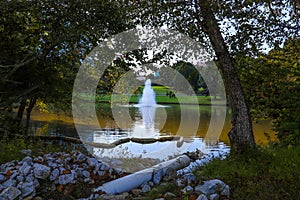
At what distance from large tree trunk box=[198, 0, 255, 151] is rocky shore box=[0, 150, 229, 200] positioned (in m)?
1.48

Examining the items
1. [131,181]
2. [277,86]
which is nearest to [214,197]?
[131,181]

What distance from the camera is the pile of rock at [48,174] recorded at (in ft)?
16.9

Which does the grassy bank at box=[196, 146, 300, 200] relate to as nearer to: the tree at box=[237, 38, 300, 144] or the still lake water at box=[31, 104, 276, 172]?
the tree at box=[237, 38, 300, 144]

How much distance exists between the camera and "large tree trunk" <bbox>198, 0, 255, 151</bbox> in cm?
612

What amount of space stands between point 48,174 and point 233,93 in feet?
15.1

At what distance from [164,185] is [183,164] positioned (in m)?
2.32

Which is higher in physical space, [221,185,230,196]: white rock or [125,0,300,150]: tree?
[125,0,300,150]: tree

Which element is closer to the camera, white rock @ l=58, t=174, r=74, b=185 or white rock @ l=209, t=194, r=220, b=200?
white rock @ l=209, t=194, r=220, b=200

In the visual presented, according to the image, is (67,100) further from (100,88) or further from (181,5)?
(181,5)

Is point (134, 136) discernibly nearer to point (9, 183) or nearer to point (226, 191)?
point (9, 183)

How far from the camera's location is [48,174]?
5.62 metres

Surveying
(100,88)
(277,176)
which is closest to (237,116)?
(277,176)

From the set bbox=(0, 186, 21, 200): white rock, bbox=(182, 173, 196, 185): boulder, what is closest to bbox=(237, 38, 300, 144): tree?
bbox=(182, 173, 196, 185): boulder

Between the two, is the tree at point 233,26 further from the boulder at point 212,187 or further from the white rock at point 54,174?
the white rock at point 54,174
